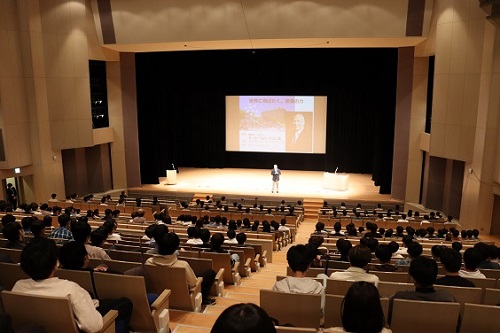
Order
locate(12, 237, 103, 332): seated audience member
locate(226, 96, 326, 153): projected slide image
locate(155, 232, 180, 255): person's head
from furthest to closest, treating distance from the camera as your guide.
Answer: locate(226, 96, 326, 153): projected slide image → locate(155, 232, 180, 255): person's head → locate(12, 237, 103, 332): seated audience member

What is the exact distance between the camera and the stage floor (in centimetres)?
1792

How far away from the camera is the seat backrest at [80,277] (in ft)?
13.0

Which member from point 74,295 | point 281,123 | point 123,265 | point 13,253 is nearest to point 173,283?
point 123,265

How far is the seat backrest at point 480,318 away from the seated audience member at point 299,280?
121 centimetres

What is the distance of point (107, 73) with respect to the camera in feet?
60.6

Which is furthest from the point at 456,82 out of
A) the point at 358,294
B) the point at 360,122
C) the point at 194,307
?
the point at 358,294

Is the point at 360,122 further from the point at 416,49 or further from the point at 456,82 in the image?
the point at 456,82

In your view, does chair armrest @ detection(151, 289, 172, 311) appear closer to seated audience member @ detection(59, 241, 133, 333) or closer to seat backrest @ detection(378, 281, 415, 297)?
seated audience member @ detection(59, 241, 133, 333)

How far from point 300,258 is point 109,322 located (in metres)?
1.69

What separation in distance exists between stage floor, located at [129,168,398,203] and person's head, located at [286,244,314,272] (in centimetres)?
1353

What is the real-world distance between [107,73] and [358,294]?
1798 cm

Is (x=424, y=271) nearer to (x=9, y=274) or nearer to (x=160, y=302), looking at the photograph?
(x=160, y=302)

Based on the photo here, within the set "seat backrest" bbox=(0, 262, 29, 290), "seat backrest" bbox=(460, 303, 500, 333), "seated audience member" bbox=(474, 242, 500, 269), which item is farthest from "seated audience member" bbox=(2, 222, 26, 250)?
"seated audience member" bbox=(474, 242, 500, 269)

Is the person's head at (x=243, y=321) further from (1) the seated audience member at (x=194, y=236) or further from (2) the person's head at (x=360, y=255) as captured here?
(1) the seated audience member at (x=194, y=236)
